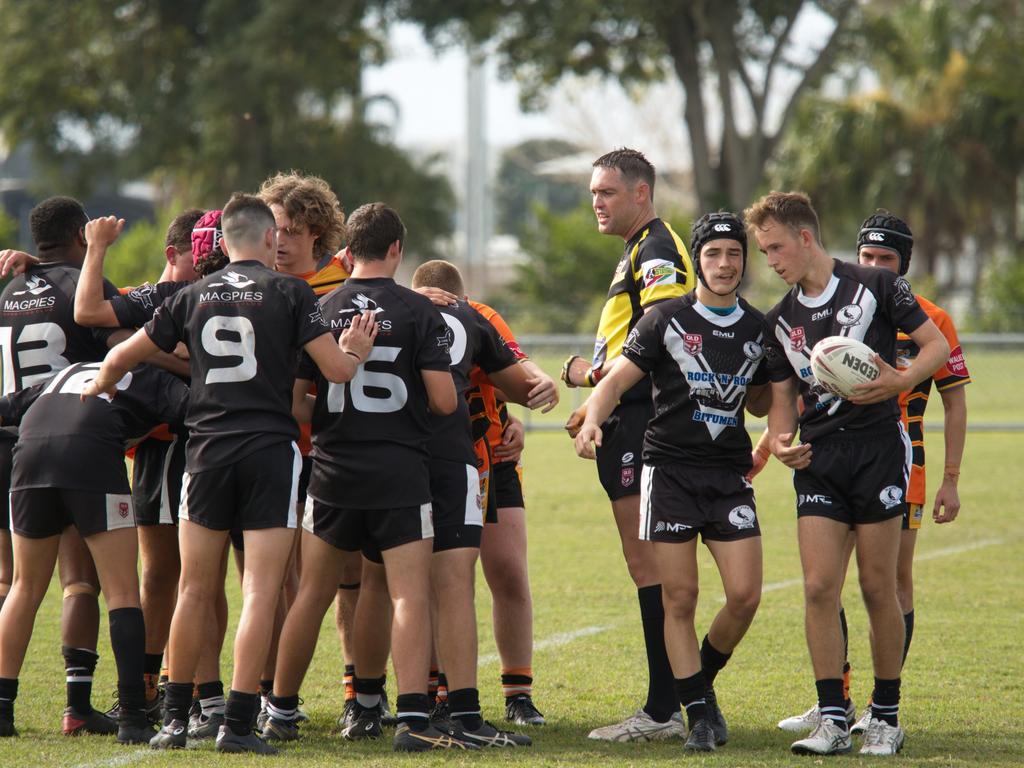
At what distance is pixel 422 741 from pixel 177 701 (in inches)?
39.0

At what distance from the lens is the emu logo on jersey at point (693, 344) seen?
5.42 meters

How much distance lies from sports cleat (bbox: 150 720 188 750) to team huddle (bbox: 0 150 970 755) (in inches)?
0.4

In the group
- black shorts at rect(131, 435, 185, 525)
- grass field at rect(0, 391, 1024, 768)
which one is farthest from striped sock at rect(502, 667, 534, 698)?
black shorts at rect(131, 435, 185, 525)

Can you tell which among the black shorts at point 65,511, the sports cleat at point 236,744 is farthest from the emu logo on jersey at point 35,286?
the sports cleat at point 236,744

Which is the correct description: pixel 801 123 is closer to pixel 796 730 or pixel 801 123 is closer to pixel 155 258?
pixel 155 258

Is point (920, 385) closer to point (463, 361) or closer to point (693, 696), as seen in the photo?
point (693, 696)

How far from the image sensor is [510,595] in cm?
613

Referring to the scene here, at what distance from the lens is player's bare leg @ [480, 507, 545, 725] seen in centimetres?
604

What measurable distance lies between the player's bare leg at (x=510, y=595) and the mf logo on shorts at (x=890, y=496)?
1.66 m

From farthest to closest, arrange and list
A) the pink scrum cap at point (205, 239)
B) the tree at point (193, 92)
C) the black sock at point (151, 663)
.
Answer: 1. the tree at point (193, 92)
2. the black sock at point (151, 663)
3. the pink scrum cap at point (205, 239)

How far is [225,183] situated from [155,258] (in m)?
5.83

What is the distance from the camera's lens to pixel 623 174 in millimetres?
5926

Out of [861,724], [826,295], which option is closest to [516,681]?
[861,724]

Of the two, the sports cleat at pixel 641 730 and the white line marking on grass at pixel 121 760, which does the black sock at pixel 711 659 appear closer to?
the sports cleat at pixel 641 730
